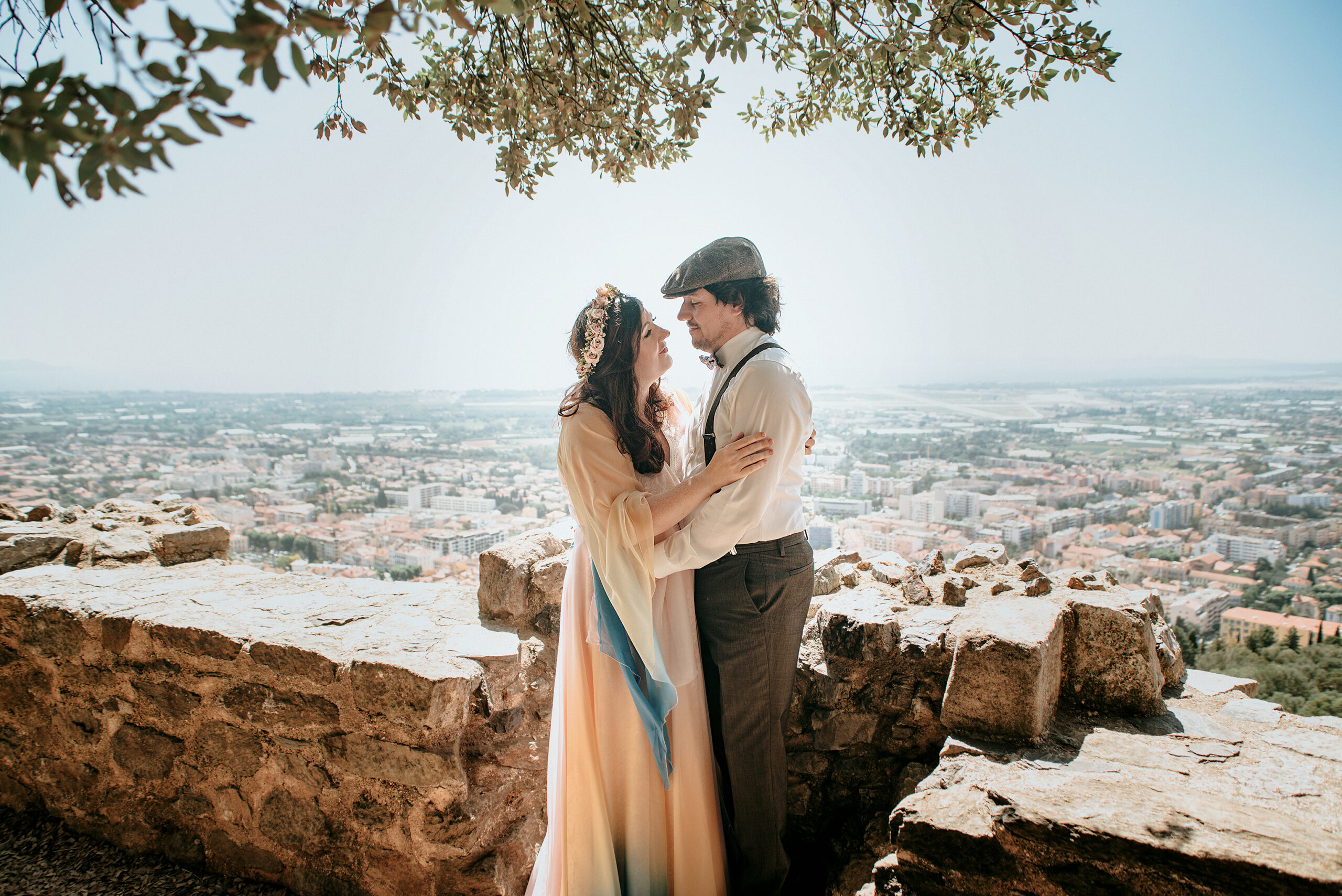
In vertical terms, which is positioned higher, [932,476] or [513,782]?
[932,476]

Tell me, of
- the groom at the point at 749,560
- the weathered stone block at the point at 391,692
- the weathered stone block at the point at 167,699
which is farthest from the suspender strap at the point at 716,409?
the weathered stone block at the point at 167,699

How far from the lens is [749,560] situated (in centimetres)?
223

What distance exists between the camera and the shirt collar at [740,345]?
7.64ft

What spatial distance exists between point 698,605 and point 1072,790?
49.5 inches

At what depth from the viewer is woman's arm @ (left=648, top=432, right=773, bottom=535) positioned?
2066mm

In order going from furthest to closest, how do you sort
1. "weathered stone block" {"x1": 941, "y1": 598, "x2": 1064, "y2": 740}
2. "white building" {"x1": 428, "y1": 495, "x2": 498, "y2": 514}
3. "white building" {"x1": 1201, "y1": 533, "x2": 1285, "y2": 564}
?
"white building" {"x1": 428, "y1": 495, "x2": 498, "y2": 514} < "white building" {"x1": 1201, "y1": 533, "x2": 1285, "y2": 564} < "weathered stone block" {"x1": 941, "y1": 598, "x2": 1064, "y2": 740}

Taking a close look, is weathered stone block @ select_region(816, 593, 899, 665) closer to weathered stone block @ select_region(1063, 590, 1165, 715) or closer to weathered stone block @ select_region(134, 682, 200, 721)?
weathered stone block @ select_region(1063, 590, 1165, 715)

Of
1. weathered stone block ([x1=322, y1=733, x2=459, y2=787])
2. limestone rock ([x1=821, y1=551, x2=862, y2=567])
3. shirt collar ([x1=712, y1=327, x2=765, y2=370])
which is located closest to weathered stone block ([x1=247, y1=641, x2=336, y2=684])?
weathered stone block ([x1=322, y1=733, x2=459, y2=787])

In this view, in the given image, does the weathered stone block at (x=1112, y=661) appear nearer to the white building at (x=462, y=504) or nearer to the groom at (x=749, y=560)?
the groom at (x=749, y=560)

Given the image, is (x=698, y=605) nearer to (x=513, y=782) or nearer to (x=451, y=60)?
(x=513, y=782)

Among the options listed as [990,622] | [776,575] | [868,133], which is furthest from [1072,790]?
[868,133]

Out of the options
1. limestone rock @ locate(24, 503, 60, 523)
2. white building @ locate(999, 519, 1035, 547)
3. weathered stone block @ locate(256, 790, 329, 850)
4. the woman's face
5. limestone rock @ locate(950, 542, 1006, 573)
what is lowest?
weathered stone block @ locate(256, 790, 329, 850)

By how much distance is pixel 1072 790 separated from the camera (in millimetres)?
1562

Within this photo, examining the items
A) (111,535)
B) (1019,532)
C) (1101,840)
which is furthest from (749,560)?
(1019,532)
